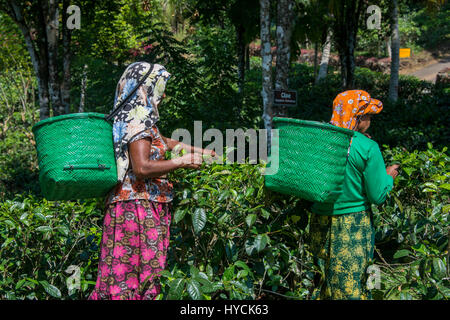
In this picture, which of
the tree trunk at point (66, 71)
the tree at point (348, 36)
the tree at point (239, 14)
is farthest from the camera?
the tree at point (348, 36)

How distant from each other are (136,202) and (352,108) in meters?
1.31

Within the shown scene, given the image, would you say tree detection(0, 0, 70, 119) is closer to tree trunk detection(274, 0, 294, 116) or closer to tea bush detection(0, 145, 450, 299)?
tree trunk detection(274, 0, 294, 116)

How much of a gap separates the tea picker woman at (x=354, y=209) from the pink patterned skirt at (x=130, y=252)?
A: 0.98 m

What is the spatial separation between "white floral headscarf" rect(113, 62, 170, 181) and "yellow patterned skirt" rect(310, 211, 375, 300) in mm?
1182

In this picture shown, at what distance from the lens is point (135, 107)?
2373mm

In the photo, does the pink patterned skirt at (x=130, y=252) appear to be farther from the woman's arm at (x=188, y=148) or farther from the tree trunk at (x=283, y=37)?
the tree trunk at (x=283, y=37)

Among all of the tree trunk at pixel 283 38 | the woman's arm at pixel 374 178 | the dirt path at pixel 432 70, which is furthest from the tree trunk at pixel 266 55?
the dirt path at pixel 432 70

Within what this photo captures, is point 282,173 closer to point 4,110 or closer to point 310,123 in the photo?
point 310,123

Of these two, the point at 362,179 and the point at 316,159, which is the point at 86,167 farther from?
the point at 362,179

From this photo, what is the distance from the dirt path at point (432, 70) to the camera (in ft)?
87.3

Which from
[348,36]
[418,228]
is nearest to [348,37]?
[348,36]

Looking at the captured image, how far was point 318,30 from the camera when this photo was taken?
12000 millimetres

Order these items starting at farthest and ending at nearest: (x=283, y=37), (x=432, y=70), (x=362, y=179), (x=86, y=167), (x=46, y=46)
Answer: (x=432, y=70)
(x=46, y=46)
(x=283, y=37)
(x=362, y=179)
(x=86, y=167)

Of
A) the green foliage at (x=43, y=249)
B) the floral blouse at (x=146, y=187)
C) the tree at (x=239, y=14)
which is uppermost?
the tree at (x=239, y=14)
